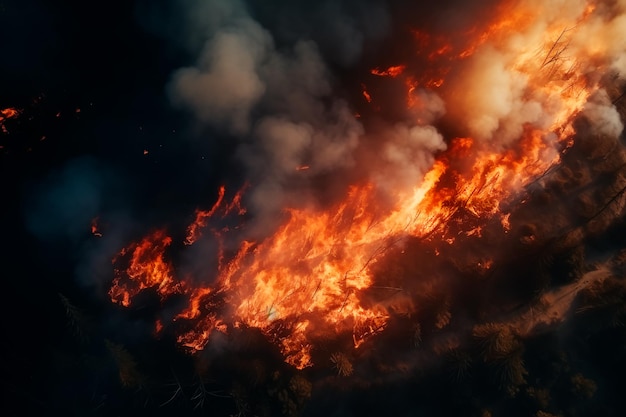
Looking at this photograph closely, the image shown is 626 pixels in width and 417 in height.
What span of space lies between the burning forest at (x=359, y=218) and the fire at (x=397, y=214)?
11cm

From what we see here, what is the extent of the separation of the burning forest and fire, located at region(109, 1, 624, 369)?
0.35 ft

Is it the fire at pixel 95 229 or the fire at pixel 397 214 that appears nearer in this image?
the fire at pixel 95 229

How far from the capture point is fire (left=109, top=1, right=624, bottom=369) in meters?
18.0

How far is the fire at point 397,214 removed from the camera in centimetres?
1803

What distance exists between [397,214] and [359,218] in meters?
2.11

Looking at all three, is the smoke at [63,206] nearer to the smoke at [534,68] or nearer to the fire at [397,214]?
the fire at [397,214]

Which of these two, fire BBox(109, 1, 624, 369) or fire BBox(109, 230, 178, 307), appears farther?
fire BBox(109, 1, 624, 369)

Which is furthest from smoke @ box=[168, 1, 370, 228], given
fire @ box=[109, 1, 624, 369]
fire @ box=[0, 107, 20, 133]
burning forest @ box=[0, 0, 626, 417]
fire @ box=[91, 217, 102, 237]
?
fire @ box=[0, 107, 20, 133]

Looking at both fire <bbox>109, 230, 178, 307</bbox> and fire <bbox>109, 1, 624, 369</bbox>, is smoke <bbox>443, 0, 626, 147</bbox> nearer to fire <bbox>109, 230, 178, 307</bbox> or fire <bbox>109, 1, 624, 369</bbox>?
fire <bbox>109, 1, 624, 369</bbox>

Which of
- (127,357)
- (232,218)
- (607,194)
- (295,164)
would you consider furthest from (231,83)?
(607,194)

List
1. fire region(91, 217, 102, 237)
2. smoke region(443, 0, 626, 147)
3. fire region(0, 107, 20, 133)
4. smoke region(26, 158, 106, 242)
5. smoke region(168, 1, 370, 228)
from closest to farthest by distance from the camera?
fire region(0, 107, 20, 133) < smoke region(26, 158, 106, 242) < fire region(91, 217, 102, 237) < smoke region(168, 1, 370, 228) < smoke region(443, 0, 626, 147)

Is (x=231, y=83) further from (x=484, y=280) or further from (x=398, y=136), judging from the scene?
(x=484, y=280)

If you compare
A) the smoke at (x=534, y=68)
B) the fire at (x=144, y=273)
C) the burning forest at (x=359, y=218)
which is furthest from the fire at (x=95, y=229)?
the smoke at (x=534, y=68)

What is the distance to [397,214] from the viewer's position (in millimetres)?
19344
